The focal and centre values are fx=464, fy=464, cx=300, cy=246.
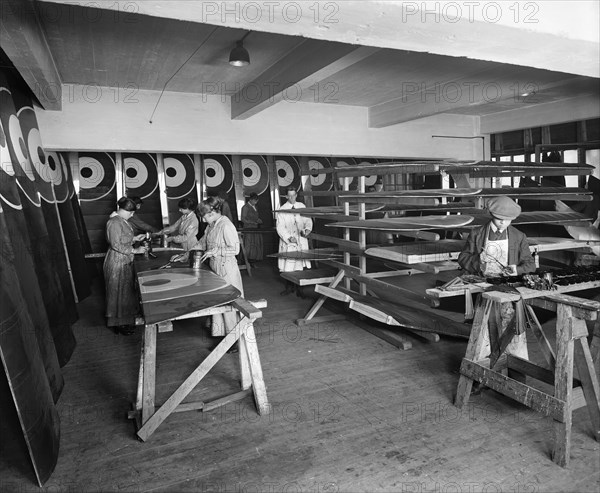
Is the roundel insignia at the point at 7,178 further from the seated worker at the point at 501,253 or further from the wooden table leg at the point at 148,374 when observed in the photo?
the seated worker at the point at 501,253

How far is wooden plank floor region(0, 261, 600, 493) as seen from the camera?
7.86 feet

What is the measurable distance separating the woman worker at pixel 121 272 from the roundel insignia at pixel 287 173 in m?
5.20

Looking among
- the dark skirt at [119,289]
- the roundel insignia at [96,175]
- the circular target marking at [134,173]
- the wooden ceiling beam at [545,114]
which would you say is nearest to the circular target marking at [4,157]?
the dark skirt at [119,289]

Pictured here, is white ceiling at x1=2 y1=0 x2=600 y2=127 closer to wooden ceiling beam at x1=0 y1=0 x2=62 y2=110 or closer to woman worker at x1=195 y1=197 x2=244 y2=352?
wooden ceiling beam at x1=0 y1=0 x2=62 y2=110

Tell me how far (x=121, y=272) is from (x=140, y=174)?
4.33 metres

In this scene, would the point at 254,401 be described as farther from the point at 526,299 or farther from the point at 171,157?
the point at 171,157

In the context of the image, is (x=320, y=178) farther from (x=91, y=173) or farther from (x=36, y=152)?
(x=36, y=152)

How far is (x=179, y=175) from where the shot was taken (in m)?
9.12

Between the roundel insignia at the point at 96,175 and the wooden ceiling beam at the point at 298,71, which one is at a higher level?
the wooden ceiling beam at the point at 298,71

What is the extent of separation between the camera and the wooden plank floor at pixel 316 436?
2.39 m

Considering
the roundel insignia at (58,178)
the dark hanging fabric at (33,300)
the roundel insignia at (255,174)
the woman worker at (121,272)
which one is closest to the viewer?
the dark hanging fabric at (33,300)

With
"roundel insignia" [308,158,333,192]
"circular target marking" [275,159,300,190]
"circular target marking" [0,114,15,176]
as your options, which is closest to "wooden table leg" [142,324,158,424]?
"circular target marking" [0,114,15,176]

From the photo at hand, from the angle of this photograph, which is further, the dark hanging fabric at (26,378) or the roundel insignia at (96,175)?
the roundel insignia at (96,175)

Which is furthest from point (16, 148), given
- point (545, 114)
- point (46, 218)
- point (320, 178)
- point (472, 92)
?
point (545, 114)
